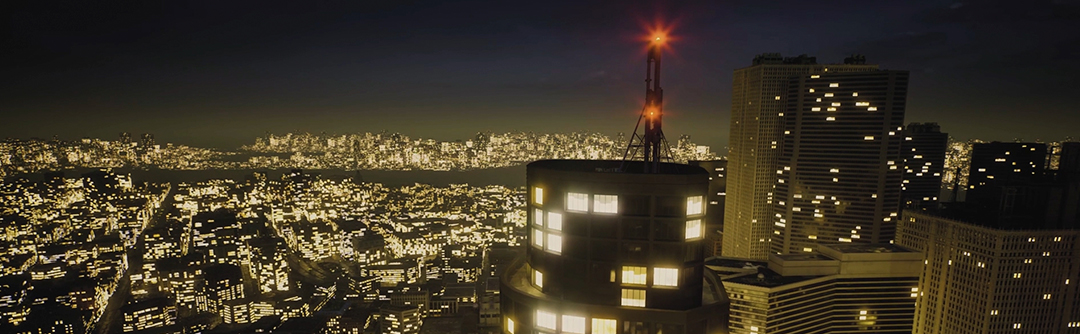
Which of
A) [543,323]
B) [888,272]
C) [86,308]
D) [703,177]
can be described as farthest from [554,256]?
[86,308]

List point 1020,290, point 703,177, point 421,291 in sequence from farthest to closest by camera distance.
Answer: point 421,291 < point 1020,290 < point 703,177

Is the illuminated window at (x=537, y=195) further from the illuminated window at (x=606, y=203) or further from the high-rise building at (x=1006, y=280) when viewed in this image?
the high-rise building at (x=1006, y=280)

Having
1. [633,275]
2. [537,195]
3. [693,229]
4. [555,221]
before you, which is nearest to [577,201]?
[555,221]

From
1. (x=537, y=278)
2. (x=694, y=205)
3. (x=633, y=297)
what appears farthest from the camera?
(x=537, y=278)

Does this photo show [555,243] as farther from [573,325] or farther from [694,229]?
[694,229]

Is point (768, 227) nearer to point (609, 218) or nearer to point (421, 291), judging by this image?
point (421, 291)

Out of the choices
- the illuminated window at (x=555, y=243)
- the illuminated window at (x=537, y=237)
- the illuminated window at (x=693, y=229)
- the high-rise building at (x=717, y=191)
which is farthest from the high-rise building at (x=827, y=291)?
the high-rise building at (x=717, y=191)
